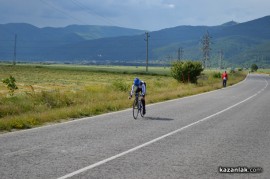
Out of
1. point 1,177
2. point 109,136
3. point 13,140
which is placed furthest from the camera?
point 109,136

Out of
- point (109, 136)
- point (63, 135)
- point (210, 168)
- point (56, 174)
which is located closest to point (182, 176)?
point (210, 168)

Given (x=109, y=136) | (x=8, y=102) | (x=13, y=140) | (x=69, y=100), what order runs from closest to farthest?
1. (x=13, y=140)
2. (x=109, y=136)
3. (x=8, y=102)
4. (x=69, y=100)

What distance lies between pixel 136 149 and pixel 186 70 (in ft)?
113

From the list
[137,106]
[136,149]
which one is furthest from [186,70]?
[136,149]

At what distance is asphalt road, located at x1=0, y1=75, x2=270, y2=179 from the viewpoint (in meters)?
Answer: 6.96

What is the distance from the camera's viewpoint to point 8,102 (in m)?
17.6

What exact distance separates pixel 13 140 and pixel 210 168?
5.19 metres

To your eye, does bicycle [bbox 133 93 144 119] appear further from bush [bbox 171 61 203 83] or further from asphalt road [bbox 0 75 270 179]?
bush [bbox 171 61 203 83]

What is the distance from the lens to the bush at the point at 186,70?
141 ft

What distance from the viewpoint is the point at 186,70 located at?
4288 cm

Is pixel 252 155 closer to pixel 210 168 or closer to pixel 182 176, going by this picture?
pixel 210 168

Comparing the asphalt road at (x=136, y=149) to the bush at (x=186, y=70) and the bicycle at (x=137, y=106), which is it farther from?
the bush at (x=186, y=70)

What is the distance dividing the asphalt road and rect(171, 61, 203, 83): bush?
28.8 m

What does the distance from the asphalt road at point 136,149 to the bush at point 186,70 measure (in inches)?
1134
